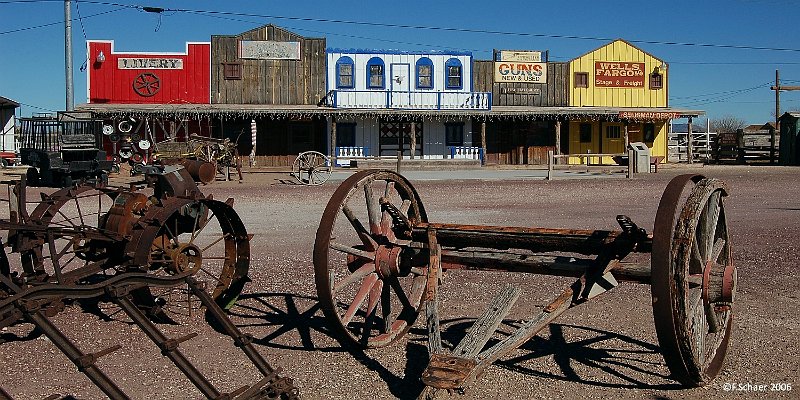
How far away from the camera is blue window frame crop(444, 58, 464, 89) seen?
119 feet

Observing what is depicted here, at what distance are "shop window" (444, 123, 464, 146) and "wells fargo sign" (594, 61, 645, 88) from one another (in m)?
7.15

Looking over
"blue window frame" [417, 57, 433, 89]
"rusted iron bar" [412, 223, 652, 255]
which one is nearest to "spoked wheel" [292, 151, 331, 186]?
"blue window frame" [417, 57, 433, 89]

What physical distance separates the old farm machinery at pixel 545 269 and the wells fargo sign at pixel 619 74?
33.6m

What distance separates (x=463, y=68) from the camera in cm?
3644

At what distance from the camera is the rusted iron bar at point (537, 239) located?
487 cm

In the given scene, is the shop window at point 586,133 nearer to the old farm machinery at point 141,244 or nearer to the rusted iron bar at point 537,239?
the old farm machinery at point 141,244

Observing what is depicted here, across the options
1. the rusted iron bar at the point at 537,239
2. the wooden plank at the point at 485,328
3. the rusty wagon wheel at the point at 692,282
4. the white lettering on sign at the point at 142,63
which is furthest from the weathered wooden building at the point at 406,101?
the rusty wagon wheel at the point at 692,282

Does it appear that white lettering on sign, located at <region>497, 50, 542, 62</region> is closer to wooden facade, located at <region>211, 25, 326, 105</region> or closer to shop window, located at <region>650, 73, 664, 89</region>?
shop window, located at <region>650, 73, 664, 89</region>

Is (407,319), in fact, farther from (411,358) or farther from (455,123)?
(455,123)

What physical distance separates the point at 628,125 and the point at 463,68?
28.0 ft

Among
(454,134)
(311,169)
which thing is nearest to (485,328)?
(311,169)

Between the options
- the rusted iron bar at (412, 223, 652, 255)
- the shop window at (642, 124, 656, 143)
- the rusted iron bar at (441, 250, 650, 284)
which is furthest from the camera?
the shop window at (642, 124, 656, 143)

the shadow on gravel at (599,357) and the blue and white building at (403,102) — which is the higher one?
the blue and white building at (403,102)

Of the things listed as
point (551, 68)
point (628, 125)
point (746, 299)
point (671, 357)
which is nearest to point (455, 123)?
point (551, 68)
